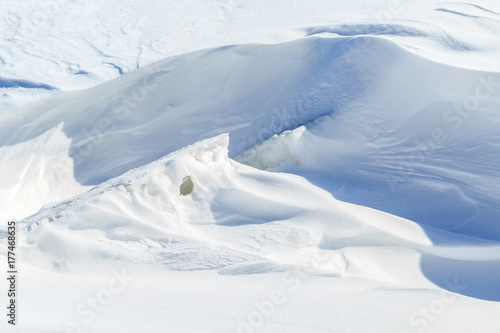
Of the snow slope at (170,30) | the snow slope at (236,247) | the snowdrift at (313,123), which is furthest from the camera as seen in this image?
the snow slope at (170,30)

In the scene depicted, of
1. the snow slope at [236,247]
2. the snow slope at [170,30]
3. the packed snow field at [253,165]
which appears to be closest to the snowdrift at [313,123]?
the packed snow field at [253,165]

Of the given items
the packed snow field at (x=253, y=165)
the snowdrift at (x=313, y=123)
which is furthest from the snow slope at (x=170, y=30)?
the snowdrift at (x=313, y=123)

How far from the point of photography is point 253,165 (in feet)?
11.3

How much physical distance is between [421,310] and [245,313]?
55 centimetres

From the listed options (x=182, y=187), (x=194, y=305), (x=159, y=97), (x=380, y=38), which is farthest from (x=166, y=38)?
(x=194, y=305)

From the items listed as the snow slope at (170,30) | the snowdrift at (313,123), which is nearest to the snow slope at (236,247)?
the snowdrift at (313,123)

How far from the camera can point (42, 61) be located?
5.01 meters

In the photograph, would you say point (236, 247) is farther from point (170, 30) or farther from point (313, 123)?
point (170, 30)

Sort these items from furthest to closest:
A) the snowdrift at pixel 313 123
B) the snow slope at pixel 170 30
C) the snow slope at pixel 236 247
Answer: the snow slope at pixel 170 30, the snowdrift at pixel 313 123, the snow slope at pixel 236 247

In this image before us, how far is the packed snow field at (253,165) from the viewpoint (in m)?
2.06

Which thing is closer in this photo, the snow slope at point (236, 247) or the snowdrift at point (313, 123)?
the snow slope at point (236, 247)

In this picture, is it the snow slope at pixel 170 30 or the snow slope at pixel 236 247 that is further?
the snow slope at pixel 170 30

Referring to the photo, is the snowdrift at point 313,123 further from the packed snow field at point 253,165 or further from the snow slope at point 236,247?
the snow slope at point 236,247

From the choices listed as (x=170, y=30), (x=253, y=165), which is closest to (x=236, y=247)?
(x=253, y=165)
